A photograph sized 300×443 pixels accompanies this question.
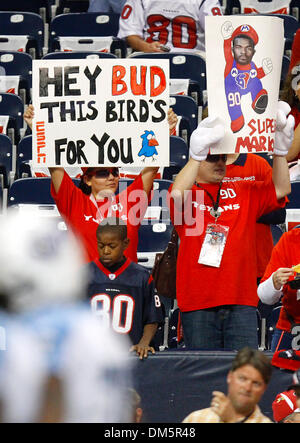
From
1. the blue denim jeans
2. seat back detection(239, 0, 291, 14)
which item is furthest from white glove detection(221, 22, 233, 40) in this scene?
seat back detection(239, 0, 291, 14)

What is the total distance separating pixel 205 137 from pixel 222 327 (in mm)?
902

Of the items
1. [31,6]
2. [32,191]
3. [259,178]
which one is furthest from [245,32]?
[31,6]

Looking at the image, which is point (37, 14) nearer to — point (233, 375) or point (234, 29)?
point (234, 29)

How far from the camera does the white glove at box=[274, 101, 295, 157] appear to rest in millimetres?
5562

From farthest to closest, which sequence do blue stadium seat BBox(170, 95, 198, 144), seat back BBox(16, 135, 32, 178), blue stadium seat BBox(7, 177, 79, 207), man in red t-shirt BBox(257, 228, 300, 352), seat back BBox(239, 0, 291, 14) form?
1. seat back BBox(239, 0, 291, 14)
2. blue stadium seat BBox(170, 95, 198, 144)
3. seat back BBox(16, 135, 32, 178)
4. blue stadium seat BBox(7, 177, 79, 207)
5. man in red t-shirt BBox(257, 228, 300, 352)

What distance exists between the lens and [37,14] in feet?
30.9

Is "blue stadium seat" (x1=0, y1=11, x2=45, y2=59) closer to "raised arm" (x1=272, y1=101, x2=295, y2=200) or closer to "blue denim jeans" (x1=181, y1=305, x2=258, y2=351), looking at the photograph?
"raised arm" (x1=272, y1=101, x2=295, y2=200)

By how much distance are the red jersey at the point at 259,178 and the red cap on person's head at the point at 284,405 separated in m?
0.93

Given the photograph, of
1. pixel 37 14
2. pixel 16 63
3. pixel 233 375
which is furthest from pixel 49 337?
pixel 37 14

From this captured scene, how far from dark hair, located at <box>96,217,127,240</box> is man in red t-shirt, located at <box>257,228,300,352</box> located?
70 cm

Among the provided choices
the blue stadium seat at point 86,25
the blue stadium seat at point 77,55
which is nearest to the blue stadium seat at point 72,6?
the blue stadium seat at point 86,25

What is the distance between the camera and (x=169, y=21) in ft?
28.1

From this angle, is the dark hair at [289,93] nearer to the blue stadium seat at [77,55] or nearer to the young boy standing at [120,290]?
the young boy standing at [120,290]
